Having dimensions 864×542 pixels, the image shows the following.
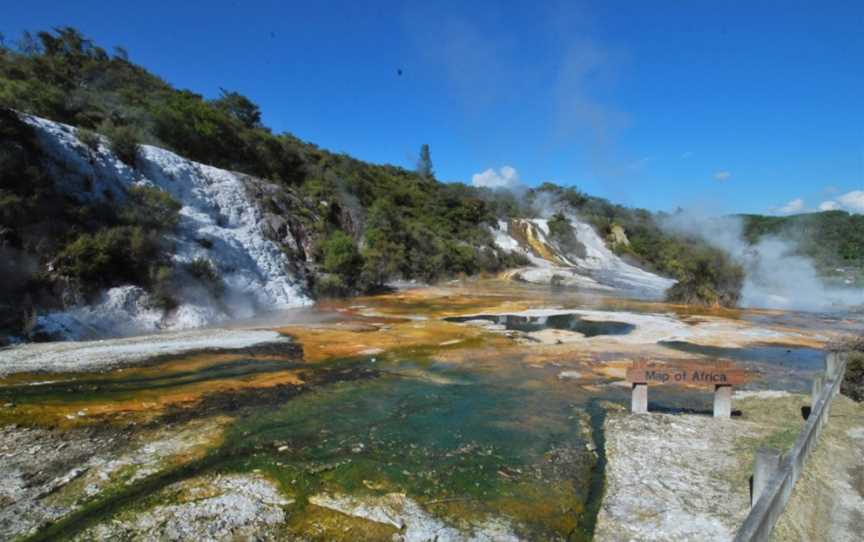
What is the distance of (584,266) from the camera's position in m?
41.4

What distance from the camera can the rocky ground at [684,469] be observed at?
3936mm

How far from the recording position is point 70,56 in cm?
3023

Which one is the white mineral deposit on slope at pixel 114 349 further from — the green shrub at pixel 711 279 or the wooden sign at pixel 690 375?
the green shrub at pixel 711 279

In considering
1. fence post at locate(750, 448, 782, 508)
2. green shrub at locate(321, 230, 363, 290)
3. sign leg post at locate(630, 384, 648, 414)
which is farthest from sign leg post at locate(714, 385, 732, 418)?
green shrub at locate(321, 230, 363, 290)

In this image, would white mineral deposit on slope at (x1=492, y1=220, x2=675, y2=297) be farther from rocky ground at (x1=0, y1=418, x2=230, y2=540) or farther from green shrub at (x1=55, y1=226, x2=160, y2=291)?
rocky ground at (x1=0, y1=418, x2=230, y2=540)

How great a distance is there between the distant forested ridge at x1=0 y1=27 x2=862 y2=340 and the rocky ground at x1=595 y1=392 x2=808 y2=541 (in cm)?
1221

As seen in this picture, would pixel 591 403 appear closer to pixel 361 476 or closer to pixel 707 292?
pixel 361 476

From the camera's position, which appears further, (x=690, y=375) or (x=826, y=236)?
(x=826, y=236)

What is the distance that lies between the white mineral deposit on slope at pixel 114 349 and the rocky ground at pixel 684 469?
8.28 meters

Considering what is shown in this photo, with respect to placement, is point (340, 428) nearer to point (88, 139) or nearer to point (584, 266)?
point (88, 139)

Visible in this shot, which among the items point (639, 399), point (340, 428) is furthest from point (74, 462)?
point (639, 399)

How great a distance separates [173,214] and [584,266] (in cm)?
3293

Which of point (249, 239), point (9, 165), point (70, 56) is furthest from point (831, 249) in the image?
point (70, 56)

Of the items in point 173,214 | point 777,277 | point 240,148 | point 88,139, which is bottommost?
point 777,277
